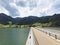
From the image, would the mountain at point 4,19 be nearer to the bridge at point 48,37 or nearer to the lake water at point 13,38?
the lake water at point 13,38

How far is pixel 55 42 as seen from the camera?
4.37ft

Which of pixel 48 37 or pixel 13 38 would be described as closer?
pixel 48 37

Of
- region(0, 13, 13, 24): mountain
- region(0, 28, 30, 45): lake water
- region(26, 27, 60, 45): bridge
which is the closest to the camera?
region(26, 27, 60, 45): bridge

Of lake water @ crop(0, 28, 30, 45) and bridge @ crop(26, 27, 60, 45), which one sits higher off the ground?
bridge @ crop(26, 27, 60, 45)

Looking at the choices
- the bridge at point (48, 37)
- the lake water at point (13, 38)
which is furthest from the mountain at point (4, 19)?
the bridge at point (48, 37)

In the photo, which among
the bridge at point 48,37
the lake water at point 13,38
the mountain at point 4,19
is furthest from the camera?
the mountain at point 4,19

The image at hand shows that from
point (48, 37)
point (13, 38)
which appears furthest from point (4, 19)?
point (48, 37)

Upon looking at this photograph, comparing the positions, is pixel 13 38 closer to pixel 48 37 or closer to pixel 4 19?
pixel 48 37

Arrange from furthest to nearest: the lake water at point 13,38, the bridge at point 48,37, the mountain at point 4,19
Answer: the mountain at point 4,19 < the lake water at point 13,38 < the bridge at point 48,37

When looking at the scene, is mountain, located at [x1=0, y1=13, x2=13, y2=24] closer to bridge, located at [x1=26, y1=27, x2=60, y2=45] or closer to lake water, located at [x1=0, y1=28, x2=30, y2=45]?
lake water, located at [x1=0, y1=28, x2=30, y2=45]

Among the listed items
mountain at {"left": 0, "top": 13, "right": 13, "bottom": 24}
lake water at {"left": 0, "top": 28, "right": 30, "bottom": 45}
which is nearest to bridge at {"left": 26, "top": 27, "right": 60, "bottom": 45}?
lake water at {"left": 0, "top": 28, "right": 30, "bottom": 45}

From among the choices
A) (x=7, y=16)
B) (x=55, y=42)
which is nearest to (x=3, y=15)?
(x=7, y=16)

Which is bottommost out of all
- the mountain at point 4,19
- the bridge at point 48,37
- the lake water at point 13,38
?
the lake water at point 13,38

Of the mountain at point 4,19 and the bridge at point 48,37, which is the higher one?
the mountain at point 4,19
